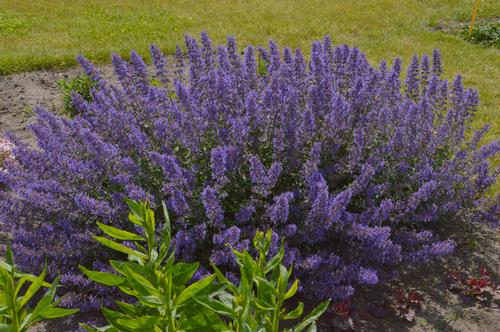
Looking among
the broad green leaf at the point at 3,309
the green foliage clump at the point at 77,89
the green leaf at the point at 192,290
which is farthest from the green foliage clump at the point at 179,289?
the green foliage clump at the point at 77,89

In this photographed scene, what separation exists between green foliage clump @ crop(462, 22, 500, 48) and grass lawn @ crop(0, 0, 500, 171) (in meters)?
0.24

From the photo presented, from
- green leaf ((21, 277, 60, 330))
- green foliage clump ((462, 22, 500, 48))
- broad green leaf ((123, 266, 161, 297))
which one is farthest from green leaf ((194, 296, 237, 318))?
green foliage clump ((462, 22, 500, 48))

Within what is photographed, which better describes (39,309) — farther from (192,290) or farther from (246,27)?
(246,27)

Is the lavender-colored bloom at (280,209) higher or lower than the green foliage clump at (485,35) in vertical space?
higher

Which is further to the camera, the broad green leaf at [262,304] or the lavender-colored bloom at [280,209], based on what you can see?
the lavender-colored bloom at [280,209]

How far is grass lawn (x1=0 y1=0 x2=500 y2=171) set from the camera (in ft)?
26.9

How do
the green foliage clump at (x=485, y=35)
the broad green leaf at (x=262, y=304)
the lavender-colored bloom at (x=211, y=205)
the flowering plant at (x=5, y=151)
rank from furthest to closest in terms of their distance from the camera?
the green foliage clump at (x=485, y=35) → the flowering plant at (x=5, y=151) → the lavender-colored bloom at (x=211, y=205) → the broad green leaf at (x=262, y=304)

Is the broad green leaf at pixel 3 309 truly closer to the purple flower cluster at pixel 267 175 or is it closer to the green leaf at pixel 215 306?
the green leaf at pixel 215 306

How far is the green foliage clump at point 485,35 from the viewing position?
9.07 meters

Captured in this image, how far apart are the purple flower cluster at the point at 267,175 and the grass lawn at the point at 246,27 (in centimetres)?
325

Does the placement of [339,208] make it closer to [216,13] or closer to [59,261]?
[59,261]

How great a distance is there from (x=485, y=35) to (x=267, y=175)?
24.1 ft

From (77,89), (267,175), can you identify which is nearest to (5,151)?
(77,89)

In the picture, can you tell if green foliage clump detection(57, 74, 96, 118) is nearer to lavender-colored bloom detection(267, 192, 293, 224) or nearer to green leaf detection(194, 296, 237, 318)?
lavender-colored bloom detection(267, 192, 293, 224)
